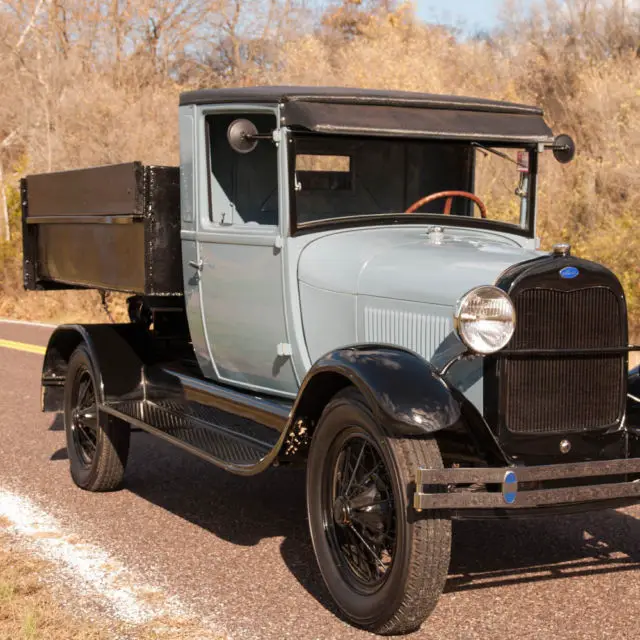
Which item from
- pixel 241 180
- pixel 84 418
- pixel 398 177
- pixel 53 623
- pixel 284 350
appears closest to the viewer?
pixel 53 623

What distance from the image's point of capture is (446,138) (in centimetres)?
545

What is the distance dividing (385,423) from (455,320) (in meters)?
0.48

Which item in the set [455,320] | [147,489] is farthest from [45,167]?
[455,320]

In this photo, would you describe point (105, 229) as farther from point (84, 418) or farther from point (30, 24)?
point (30, 24)

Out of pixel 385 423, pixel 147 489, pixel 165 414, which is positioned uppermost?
pixel 385 423

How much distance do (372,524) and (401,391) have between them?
58cm

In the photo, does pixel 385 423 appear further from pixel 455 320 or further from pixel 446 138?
pixel 446 138

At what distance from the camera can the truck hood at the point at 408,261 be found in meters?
4.55

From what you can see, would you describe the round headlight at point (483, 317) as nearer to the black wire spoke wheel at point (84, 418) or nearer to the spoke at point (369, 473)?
the spoke at point (369, 473)

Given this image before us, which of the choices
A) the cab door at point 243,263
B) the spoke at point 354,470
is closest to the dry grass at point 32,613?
the spoke at point 354,470

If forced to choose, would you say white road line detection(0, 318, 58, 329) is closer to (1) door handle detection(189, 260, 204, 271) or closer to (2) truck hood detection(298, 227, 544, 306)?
(1) door handle detection(189, 260, 204, 271)

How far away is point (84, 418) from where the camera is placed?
670 cm

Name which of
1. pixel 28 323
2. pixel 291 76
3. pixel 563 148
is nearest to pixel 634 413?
pixel 563 148

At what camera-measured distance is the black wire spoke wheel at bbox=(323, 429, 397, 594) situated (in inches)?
169
